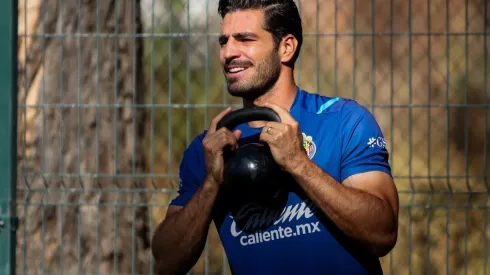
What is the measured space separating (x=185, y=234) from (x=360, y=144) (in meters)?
0.64

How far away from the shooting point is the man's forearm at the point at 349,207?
132 inches

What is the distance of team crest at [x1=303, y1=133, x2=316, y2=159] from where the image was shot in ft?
11.9

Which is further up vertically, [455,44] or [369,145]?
[455,44]

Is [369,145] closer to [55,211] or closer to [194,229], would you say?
[194,229]

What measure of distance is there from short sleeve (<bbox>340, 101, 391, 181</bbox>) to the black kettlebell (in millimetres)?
236

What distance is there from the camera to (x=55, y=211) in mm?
7180

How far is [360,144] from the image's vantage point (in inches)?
141

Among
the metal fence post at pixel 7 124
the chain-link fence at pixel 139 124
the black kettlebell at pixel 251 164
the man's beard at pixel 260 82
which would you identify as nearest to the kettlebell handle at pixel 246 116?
the black kettlebell at pixel 251 164

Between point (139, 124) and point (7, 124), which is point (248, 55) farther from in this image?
point (139, 124)

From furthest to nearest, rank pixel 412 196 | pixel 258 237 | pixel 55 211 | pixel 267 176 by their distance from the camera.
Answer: pixel 55 211
pixel 412 196
pixel 258 237
pixel 267 176

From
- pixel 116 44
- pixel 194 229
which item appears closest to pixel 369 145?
pixel 194 229

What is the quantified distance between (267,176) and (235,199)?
14.4 inches

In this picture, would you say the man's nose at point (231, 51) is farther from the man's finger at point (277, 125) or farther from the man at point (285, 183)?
the man's finger at point (277, 125)

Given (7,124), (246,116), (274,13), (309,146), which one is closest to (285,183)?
(309,146)
